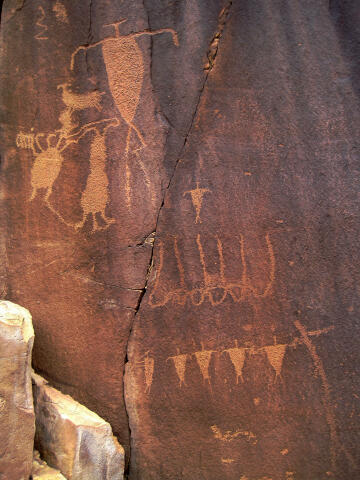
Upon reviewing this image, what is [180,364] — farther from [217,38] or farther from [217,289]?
[217,38]

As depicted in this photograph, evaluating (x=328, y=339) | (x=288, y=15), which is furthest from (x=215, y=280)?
(x=288, y=15)

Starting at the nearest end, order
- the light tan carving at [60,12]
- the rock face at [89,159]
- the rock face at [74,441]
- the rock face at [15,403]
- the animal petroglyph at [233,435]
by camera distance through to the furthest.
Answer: the rock face at [15,403]
the rock face at [74,441]
the animal petroglyph at [233,435]
the rock face at [89,159]
the light tan carving at [60,12]

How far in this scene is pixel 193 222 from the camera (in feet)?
6.51

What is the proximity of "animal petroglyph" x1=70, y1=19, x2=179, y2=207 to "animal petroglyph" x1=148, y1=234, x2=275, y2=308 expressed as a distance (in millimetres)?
585

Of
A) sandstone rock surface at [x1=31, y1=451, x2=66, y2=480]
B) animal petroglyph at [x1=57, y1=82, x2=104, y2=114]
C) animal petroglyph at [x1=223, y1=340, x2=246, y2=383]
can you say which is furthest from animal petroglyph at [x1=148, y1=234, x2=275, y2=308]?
animal petroglyph at [x1=57, y1=82, x2=104, y2=114]

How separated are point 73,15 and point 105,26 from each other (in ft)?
0.65

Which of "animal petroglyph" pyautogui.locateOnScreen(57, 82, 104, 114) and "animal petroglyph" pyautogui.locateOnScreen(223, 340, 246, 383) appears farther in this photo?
"animal petroglyph" pyautogui.locateOnScreen(57, 82, 104, 114)

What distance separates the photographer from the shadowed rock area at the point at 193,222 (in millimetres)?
1853

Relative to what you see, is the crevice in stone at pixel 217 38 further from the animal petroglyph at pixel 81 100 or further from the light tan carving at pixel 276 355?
the light tan carving at pixel 276 355

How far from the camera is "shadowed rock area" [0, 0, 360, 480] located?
185cm

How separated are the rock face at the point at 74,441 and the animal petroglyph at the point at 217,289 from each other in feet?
2.03

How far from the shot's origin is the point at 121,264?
1982mm

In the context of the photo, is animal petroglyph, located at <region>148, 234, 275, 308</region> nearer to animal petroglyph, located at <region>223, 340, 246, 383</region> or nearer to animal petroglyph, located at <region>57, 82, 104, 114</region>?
animal petroglyph, located at <region>223, 340, 246, 383</region>

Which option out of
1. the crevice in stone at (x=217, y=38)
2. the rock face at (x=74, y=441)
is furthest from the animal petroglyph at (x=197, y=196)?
the rock face at (x=74, y=441)
